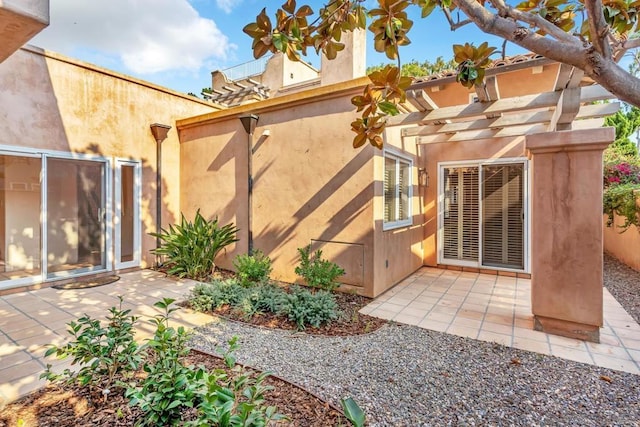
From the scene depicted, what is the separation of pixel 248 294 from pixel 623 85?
474cm

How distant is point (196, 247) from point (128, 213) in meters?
1.96

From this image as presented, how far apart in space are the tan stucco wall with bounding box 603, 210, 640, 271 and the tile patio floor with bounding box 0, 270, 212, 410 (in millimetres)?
8902

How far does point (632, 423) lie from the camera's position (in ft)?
7.89

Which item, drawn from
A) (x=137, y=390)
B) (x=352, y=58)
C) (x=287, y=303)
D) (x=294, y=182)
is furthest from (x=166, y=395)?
(x=352, y=58)

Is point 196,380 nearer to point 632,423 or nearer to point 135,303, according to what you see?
point 632,423

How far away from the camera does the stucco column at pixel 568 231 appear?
379cm

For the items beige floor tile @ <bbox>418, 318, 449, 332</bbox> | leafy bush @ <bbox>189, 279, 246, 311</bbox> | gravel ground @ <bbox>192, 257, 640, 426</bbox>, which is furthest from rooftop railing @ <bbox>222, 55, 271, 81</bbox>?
gravel ground @ <bbox>192, 257, 640, 426</bbox>

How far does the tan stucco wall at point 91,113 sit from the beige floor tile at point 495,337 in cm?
701

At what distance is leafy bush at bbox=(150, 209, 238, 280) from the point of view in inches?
Answer: 261

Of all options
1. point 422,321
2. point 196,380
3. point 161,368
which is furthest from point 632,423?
point 161,368

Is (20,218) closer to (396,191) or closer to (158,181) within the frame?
(158,181)

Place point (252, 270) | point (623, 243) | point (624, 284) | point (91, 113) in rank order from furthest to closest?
1. point (623, 243)
2. point (91, 113)
3. point (624, 284)
4. point (252, 270)

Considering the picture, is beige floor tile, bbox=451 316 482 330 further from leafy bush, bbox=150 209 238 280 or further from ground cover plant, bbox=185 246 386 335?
leafy bush, bbox=150 209 238 280

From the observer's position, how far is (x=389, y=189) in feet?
20.6
